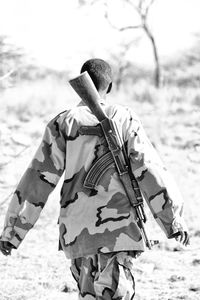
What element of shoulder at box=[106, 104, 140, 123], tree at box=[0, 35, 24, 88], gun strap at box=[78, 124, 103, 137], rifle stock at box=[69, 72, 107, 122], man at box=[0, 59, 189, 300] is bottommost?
tree at box=[0, 35, 24, 88]

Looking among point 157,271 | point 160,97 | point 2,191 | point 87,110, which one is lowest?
point 160,97

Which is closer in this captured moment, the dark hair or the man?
the man

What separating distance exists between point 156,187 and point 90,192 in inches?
11.2

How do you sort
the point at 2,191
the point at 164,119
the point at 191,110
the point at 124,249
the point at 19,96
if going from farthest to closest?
the point at 19,96 < the point at 191,110 < the point at 164,119 < the point at 2,191 < the point at 124,249

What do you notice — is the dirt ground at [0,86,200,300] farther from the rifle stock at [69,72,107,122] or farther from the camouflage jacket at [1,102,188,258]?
the rifle stock at [69,72,107,122]

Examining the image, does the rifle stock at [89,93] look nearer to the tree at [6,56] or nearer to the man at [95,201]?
the man at [95,201]

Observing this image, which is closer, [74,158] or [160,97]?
[74,158]

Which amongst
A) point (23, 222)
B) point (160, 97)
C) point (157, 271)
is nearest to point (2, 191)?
point (157, 271)

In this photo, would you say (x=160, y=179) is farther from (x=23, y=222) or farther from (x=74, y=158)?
(x=23, y=222)

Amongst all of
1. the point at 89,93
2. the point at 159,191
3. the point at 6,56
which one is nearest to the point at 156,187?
the point at 159,191

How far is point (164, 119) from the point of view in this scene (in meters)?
17.7

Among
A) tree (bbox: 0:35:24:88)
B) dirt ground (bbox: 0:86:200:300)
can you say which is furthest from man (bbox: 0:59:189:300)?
tree (bbox: 0:35:24:88)

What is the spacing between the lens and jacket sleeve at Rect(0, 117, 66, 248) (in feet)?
12.4

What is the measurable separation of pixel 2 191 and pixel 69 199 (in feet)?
26.7
